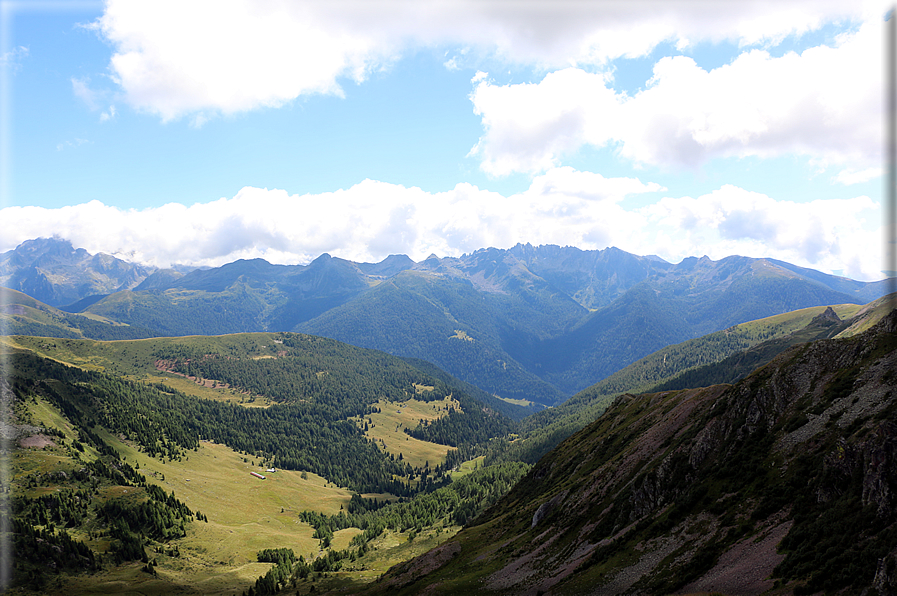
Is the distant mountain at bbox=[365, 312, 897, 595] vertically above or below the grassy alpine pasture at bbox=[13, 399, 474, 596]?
above

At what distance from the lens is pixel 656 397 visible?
12888 centimetres

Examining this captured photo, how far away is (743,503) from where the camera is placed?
4984cm

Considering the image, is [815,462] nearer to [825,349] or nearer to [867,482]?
[867,482]

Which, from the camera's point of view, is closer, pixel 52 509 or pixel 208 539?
pixel 52 509

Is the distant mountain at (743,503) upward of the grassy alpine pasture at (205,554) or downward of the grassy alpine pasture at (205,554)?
upward

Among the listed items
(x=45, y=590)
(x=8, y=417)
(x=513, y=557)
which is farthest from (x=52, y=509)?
(x=513, y=557)

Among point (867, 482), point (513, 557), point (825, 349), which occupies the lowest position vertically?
point (513, 557)

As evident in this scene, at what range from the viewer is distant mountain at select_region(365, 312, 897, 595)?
3597 cm

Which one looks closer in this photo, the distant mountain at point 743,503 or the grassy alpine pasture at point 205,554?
the distant mountain at point 743,503

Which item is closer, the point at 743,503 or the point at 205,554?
→ the point at 743,503

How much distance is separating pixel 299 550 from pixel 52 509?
286ft

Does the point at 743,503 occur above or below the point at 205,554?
above

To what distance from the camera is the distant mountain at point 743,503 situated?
3597cm

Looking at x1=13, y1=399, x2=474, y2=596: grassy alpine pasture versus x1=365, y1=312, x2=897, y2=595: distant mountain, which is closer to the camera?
x1=365, y1=312, x2=897, y2=595: distant mountain
